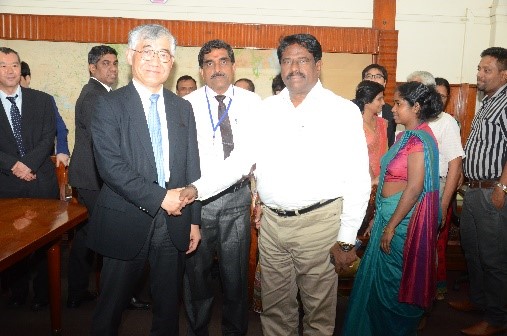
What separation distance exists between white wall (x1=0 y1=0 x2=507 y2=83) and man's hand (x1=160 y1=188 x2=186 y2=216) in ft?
12.5

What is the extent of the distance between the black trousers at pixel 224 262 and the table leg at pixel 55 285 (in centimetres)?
80

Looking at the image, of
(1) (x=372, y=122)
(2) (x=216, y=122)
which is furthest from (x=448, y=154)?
(2) (x=216, y=122)

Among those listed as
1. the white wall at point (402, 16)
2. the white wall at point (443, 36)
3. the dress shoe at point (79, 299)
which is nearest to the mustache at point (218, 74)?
the dress shoe at point (79, 299)

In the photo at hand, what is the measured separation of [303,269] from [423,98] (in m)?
1.24

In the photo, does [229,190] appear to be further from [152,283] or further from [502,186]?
[502,186]

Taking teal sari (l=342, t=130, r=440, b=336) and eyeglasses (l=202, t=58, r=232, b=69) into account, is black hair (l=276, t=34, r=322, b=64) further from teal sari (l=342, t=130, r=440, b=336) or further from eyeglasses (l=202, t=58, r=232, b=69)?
teal sari (l=342, t=130, r=440, b=336)

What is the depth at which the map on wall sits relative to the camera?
16.3 ft

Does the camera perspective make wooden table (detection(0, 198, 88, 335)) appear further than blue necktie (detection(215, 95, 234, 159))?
No

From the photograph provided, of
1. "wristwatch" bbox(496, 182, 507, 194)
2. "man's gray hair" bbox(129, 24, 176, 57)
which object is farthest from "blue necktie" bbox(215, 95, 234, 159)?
"wristwatch" bbox(496, 182, 507, 194)

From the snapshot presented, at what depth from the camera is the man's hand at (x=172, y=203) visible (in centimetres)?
186

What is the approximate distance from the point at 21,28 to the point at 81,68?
77cm

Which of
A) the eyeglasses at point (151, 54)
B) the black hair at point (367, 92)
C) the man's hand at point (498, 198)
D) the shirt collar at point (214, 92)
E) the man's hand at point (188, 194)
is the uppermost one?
the eyeglasses at point (151, 54)

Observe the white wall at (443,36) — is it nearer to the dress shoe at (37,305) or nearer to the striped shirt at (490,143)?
the striped shirt at (490,143)

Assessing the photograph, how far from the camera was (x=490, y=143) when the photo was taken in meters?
2.91
